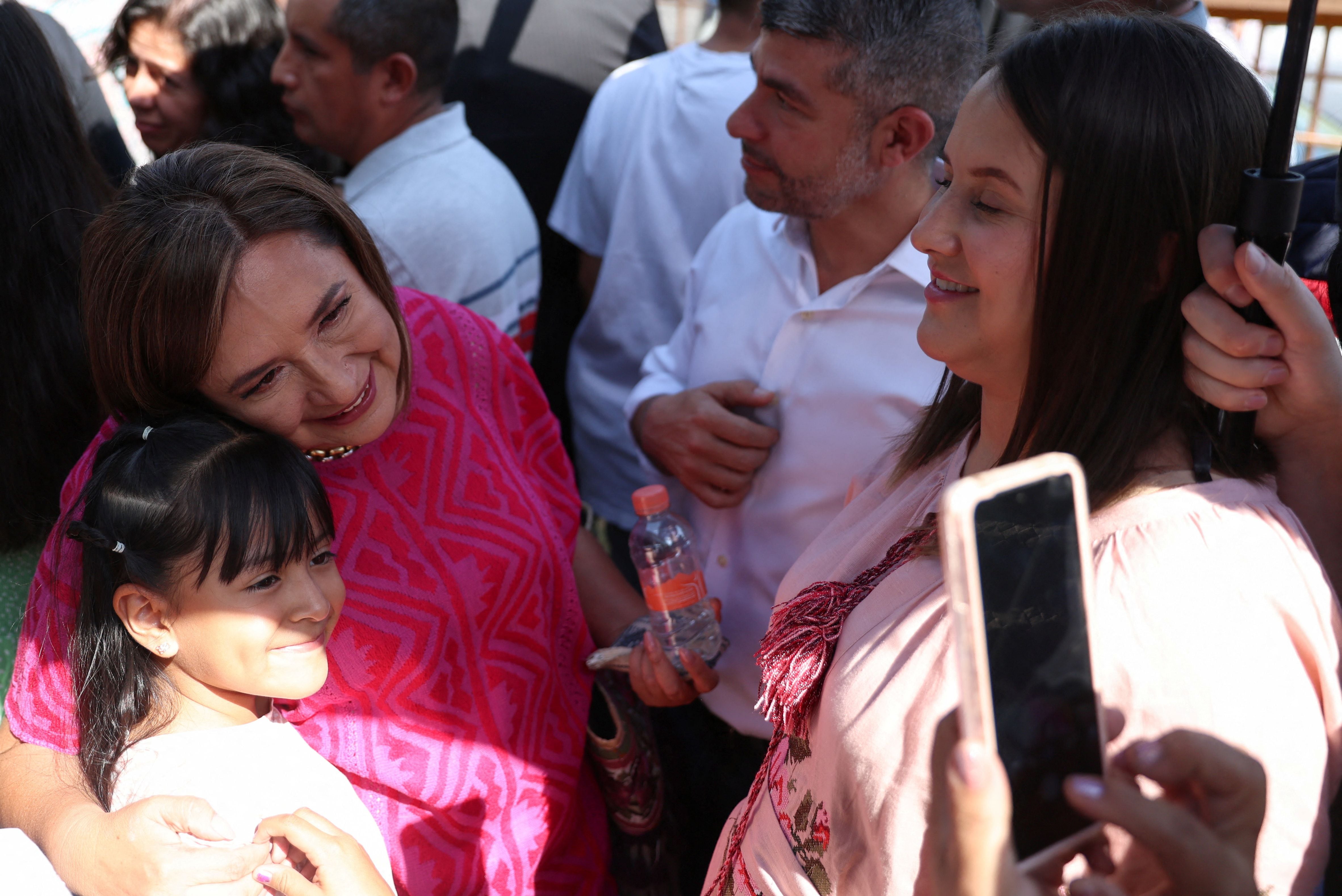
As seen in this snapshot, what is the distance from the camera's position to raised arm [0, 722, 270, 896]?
1.35 m

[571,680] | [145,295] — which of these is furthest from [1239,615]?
[145,295]

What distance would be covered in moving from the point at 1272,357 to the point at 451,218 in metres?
2.20

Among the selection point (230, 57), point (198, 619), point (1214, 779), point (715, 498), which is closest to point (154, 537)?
point (198, 619)

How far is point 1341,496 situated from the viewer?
123 cm

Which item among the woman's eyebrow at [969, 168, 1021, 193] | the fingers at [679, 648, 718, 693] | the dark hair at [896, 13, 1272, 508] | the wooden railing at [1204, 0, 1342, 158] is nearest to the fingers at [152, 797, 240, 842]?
the fingers at [679, 648, 718, 693]

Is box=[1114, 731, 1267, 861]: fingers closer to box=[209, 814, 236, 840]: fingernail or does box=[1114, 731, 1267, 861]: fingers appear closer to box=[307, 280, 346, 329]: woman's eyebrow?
box=[209, 814, 236, 840]: fingernail

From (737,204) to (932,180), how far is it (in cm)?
94

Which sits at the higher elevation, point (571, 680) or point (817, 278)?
point (817, 278)

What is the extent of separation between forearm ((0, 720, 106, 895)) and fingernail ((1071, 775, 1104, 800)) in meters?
1.29

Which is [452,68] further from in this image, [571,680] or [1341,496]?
[1341,496]

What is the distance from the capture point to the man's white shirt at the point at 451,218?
9.18 ft

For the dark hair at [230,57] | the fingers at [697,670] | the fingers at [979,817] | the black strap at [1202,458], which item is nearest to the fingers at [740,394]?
the fingers at [697,670]

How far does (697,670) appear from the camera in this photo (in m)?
1.91

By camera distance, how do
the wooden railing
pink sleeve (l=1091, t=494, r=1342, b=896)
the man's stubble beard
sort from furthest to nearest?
1. the wooden railing
2. the man's stubble beard
3. pink sleeve (l=1091, t=494, r=1342, b=896)
